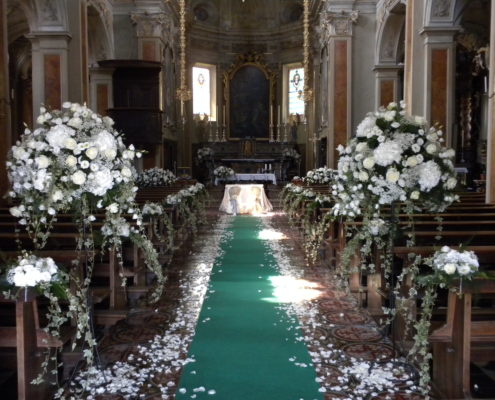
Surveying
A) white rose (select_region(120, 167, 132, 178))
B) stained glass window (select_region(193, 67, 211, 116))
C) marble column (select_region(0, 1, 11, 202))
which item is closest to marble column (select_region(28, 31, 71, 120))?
marble column (select_region(0, 1, 11, 202))

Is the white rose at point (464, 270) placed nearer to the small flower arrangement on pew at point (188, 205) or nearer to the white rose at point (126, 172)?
the white rose at point (126, 172)

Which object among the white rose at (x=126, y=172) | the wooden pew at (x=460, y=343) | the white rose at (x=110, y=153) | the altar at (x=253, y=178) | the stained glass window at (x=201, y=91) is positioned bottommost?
→ the wooden pew at (x=460, y=343)

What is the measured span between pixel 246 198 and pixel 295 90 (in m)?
11.0

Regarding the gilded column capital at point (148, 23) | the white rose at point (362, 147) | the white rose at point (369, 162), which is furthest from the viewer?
the gilded column capital at point (148, 23)

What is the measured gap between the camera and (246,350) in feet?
12.9

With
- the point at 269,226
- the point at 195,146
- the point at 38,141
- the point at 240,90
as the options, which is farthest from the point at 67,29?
the point at 240,90

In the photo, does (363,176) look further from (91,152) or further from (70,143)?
(70,143)

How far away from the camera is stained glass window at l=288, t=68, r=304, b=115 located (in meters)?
23.1

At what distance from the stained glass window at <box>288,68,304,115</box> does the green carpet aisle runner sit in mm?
17891

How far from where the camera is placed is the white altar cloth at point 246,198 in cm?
1365

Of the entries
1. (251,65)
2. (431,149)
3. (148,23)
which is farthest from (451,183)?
(251,65)

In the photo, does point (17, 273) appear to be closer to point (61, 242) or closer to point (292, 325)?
point (61, 242)

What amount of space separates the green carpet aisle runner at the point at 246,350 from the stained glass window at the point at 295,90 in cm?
1789

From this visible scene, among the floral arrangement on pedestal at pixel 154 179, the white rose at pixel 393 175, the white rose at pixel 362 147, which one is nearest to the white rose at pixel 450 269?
the white rose at pixel 393 175
